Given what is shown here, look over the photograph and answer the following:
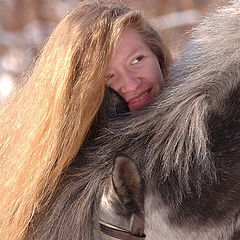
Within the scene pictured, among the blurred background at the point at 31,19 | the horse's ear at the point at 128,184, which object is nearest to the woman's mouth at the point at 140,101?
the horse's ear at the point at 128,184

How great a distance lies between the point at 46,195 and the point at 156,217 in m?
0.18

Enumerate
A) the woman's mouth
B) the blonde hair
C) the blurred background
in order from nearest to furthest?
the blonde hair, the woman's mouth, the blurred background

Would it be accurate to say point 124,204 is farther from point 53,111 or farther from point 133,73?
point 133,73

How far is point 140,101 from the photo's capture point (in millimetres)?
1104

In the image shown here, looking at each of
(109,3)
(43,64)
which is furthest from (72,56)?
(109,3)

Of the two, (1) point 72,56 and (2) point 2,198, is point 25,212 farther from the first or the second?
(1) point 72,56

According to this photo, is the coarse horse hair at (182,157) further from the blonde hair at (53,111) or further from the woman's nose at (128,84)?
the woman's nose at (128,84)

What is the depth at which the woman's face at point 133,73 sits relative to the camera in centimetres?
110

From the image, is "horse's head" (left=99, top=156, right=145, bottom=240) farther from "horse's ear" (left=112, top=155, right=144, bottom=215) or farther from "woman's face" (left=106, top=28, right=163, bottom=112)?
"woman's face" (left=106, top=28, right=163, bottom=112)

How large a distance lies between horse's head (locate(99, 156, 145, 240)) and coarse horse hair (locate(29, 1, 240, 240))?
0.01 meters

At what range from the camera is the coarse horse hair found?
835mm

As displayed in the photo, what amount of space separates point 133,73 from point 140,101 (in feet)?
0.19

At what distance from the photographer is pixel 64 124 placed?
994 millimetres

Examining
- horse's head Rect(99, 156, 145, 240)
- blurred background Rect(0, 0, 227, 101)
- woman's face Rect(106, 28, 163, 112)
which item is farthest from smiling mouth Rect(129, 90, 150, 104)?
blurred background Rect(0, 0, 227, 101)
